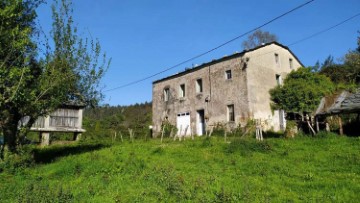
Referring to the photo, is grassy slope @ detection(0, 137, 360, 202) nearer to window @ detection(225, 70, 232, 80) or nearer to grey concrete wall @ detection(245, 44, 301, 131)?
grey concrete wall @ detection(245, 44, 301, 131)

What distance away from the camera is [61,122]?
2450 centimetres

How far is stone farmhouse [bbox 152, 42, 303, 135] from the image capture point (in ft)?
81.6

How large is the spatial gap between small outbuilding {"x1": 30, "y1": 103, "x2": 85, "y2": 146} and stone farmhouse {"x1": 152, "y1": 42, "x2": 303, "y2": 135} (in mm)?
8455

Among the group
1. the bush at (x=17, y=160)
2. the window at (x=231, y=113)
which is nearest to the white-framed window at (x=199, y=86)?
the window at (x=231, y=113)

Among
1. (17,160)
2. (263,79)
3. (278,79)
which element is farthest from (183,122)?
(17,160)

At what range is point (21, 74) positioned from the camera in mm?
12094

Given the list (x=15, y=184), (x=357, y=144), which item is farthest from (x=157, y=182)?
(x=357, y=144)

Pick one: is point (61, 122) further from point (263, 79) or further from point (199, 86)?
point (263, 79)

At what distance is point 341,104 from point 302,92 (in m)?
5.46

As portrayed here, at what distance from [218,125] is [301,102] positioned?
6.74m

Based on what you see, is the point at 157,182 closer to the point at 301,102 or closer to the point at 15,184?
the point at 15,184

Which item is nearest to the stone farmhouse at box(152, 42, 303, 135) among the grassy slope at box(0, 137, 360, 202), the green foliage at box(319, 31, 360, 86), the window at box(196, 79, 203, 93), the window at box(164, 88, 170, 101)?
the window at box(196, 79, 203, 93)

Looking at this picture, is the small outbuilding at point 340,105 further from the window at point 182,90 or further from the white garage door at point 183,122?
the window at point 182,90

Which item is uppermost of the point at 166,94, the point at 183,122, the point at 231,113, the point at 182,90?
the point at 182,90
